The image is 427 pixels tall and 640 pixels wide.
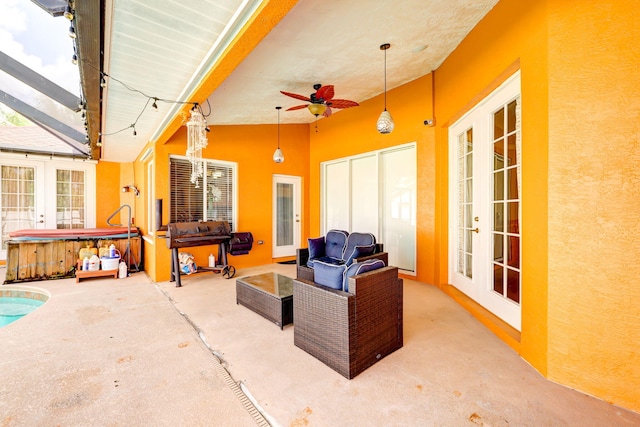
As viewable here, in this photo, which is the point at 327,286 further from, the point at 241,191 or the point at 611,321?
the point at 241,191

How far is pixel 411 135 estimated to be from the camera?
455cm

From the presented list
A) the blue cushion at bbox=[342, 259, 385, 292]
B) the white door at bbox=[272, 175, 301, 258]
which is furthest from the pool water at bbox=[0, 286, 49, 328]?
the blue cushion at bbox=[342, 259, 385, 292]

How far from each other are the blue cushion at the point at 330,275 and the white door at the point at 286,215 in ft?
13.3

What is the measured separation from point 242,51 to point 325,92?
156cm

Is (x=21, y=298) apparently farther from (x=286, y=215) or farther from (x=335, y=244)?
(x=335, y=244)

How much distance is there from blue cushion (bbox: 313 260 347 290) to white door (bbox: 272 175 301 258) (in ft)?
13.3

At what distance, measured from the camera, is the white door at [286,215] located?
625 centimetres

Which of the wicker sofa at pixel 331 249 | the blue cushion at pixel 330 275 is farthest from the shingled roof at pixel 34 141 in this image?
the blue cushion at pixel 330 275

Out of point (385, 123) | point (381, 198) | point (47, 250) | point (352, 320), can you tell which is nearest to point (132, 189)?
point (47, 250)

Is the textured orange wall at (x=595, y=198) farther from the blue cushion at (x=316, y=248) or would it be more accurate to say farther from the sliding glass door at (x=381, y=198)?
the blue cushion at (x=316, y=248)

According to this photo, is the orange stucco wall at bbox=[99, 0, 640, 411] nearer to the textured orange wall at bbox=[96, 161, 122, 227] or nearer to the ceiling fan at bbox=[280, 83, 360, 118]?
the ceiling fan at bbox=[280, 83, 360, 118]

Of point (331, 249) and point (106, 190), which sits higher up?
point (106, 190)

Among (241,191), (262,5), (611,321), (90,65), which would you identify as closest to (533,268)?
(611,321)

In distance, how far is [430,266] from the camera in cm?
432
